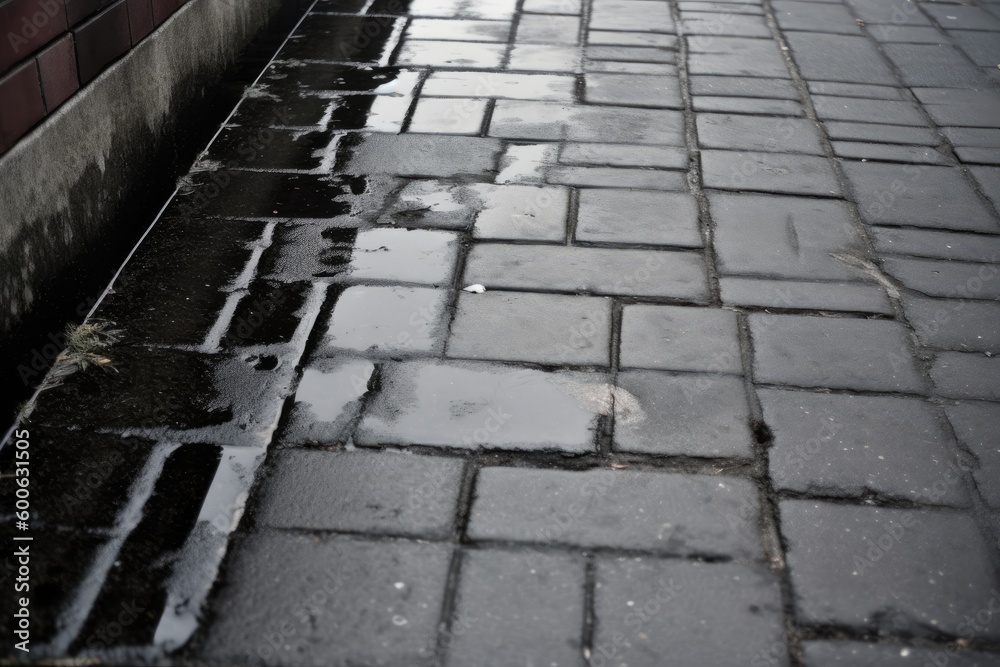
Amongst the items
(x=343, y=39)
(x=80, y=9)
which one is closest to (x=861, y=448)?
(x=80, y=9)

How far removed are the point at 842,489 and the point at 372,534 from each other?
109cm

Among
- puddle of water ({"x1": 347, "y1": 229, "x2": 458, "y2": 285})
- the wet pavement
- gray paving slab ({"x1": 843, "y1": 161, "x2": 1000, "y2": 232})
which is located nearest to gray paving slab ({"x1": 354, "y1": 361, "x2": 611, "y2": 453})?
the wet pavement

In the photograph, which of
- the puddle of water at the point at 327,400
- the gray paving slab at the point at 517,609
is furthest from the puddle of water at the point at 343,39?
the gray paving slab at the point at 517,609

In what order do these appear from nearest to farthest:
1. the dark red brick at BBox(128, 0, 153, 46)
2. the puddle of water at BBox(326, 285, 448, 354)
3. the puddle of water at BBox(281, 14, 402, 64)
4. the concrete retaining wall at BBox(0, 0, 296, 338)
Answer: the concrete retaining wall at BBox(0, 0, 296, 338) → the puddle of water at BBox(326, 285, 448, 354) → the dark red brick at BBox(128, 0, 153, 46) → the puddle of water at BBox(281, 14, 402, 64)

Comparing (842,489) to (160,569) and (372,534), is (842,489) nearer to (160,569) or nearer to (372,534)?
(372,534)

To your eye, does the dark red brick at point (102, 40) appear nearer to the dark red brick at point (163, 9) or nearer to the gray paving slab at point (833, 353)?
the dark red brick at point (163, 9)

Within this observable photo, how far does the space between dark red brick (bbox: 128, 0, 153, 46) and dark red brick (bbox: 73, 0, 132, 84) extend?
0.05 m

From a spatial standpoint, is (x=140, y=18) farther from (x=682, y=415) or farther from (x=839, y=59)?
(x=839, y=59)

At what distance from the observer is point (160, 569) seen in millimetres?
2119

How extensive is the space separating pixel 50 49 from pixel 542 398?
1676mm

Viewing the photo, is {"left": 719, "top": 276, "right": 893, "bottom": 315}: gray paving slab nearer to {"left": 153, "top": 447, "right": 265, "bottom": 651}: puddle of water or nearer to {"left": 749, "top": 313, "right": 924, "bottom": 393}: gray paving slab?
{"left": 749, "top": 313, "right": 924, "bottom": 393}: gray paving slab

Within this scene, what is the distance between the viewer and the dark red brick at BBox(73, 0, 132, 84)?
3065mm

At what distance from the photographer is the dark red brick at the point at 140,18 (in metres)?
3.48

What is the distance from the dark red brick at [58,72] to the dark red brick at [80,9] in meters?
0.06
